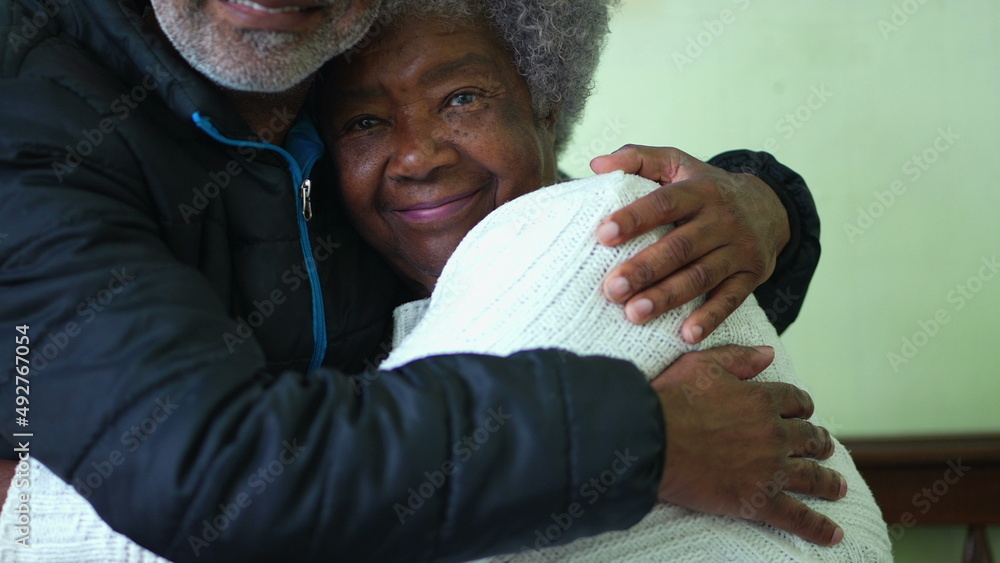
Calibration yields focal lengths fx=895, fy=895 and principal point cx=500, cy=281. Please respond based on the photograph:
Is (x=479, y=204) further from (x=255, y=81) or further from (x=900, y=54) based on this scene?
(x=900, y=54)

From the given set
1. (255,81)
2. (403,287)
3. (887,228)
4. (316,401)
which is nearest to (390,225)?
(403,287)

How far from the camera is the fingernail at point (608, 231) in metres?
1.08

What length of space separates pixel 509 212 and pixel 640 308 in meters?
0.22

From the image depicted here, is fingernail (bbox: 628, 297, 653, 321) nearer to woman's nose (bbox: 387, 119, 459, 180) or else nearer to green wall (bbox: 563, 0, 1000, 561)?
woman's nose (bbox: 387, 119, 459, 180)

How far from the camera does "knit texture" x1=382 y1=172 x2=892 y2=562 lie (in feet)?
3.42

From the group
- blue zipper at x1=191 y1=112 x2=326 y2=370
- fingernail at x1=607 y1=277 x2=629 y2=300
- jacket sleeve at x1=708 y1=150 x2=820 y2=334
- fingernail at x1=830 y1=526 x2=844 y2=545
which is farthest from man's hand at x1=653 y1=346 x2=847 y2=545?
jacket sleeve at x1=708 y1=150 x2=820 y2=334

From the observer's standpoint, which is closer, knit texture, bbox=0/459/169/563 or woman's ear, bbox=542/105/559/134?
knit texture, bbox=0/459/169/563

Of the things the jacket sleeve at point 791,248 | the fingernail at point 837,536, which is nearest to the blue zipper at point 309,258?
the fingernail at point 837,536

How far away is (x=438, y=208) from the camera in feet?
5.01

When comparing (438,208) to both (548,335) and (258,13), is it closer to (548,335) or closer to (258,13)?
(258,13)

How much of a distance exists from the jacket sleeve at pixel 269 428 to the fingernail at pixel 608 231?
18 centimetres

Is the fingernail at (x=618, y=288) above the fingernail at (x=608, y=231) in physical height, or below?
below

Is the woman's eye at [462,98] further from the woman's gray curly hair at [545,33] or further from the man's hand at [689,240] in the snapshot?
the man's hand at [689,240]

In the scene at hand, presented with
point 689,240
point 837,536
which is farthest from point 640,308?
point 837,536
